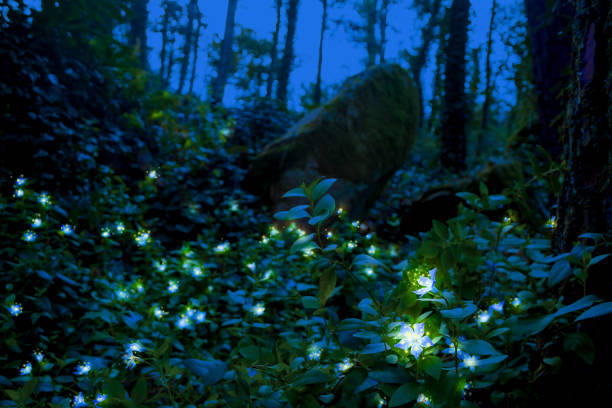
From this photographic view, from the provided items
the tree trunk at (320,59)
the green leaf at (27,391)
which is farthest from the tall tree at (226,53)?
the green leaf at (27,391)

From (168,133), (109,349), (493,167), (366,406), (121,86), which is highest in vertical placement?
(121,86)

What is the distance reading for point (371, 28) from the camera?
68.5 ft

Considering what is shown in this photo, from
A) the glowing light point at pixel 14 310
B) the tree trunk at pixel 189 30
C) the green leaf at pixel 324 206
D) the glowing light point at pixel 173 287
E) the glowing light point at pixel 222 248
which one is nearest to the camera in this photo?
the green leaf at pixel 324 206

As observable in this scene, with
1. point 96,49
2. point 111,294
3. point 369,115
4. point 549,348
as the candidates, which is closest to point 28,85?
point 96,49

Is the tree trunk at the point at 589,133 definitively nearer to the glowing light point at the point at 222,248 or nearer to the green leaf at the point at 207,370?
the green leaf at the point at 207,370

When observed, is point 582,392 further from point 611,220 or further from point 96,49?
point 96,49

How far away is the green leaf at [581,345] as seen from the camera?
92 cm

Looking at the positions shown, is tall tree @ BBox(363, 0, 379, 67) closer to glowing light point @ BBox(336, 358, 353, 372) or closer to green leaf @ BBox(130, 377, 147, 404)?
glowing light point @ BBox(336, 358, 353, 372)

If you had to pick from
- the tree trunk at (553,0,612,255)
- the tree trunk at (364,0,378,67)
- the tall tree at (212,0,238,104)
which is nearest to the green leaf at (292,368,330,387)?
the tree trunk at (553,0,612,255)

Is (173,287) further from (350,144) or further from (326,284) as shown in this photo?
(350,144)

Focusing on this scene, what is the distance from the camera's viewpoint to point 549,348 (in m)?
1.23

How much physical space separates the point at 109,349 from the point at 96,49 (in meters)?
4.43

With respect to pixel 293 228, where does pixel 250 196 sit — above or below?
above

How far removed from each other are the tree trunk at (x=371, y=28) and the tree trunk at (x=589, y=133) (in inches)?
822
